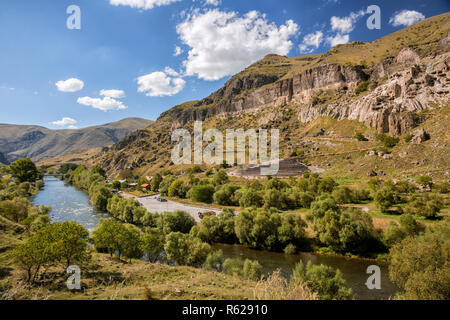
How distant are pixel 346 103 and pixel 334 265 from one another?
87.0m

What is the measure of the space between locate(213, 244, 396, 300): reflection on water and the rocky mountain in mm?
34240

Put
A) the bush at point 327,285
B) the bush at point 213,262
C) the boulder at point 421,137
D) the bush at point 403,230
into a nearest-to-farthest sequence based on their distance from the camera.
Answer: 1. the bush at point 327,285
2. the bush at point 213,262
3. the bush at point 403,230
4. the boulder at point 421,137

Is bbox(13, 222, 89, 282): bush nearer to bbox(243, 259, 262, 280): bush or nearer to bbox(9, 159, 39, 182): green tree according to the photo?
bbox(243, 259, 262, 280): bush

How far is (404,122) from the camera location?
202 feet

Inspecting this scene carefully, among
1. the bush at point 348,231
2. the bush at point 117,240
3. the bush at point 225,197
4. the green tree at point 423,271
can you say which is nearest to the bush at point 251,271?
the green tree at point 423,271

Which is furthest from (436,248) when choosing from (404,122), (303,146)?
(303,146)

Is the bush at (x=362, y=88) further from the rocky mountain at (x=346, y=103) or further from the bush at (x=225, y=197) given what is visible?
the bush at (x=225, y=197)

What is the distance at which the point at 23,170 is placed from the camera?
94.6 meters

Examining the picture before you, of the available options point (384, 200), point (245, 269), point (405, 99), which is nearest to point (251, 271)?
point (245, 269)

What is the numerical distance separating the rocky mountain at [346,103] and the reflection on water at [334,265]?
1348 inches

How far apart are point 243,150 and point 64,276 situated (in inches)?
3768

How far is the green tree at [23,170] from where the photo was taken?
9284cm
